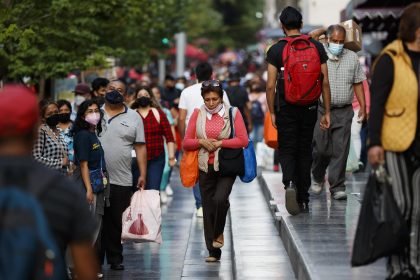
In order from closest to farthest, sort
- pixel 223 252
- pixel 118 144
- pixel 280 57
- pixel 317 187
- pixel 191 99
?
pixel 280 57 < pixel 118 144 < pixel 223 252 < pixel 317 187 < pixel 191 99

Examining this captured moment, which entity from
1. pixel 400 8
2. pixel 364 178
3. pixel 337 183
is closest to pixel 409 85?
pixel 337 183

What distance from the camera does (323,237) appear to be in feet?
33.8

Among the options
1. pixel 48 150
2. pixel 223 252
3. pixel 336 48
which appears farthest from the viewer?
pixel 336 48

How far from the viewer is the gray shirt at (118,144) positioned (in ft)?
38.0

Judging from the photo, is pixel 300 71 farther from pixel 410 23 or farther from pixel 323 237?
pixel 410 23

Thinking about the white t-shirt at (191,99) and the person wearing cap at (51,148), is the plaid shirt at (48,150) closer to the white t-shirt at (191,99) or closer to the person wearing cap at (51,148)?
the person wearing cap at (51,148)

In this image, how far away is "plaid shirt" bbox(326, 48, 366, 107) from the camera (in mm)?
12969

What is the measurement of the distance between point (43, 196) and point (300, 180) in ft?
22.7

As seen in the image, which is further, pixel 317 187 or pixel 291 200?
pixel 317 187

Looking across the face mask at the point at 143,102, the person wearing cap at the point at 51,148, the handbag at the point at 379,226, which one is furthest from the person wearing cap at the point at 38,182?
the face mask at the point at 143,102

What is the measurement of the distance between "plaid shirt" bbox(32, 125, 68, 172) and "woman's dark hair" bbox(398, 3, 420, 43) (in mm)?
3982

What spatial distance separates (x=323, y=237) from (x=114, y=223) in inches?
92.3

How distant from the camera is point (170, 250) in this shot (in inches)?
528

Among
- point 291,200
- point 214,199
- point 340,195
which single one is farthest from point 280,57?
point 340,195
